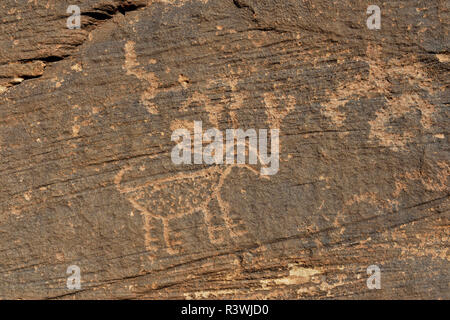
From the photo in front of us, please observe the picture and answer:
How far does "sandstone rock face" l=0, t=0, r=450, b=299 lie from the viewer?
1628 mm

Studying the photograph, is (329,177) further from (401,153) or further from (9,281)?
(9,281)

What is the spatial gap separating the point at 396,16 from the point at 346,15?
19 cm

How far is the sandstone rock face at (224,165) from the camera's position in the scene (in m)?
1.63

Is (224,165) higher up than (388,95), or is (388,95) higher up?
(388,95)

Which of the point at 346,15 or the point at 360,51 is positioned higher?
the point at 346,15

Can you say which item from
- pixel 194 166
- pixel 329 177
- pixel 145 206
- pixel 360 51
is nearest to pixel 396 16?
pixel 360 51

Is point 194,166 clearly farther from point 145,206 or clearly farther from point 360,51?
point 360,51

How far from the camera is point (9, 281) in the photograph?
1.71 m

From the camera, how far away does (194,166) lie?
5.43 feet

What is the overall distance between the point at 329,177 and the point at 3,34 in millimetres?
1444

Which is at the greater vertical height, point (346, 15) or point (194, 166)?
point (346, 15)

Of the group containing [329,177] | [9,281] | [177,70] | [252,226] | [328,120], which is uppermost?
[177,70]

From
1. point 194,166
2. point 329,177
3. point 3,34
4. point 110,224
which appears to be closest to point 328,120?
point 329,177

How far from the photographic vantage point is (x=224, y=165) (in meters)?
1.65
